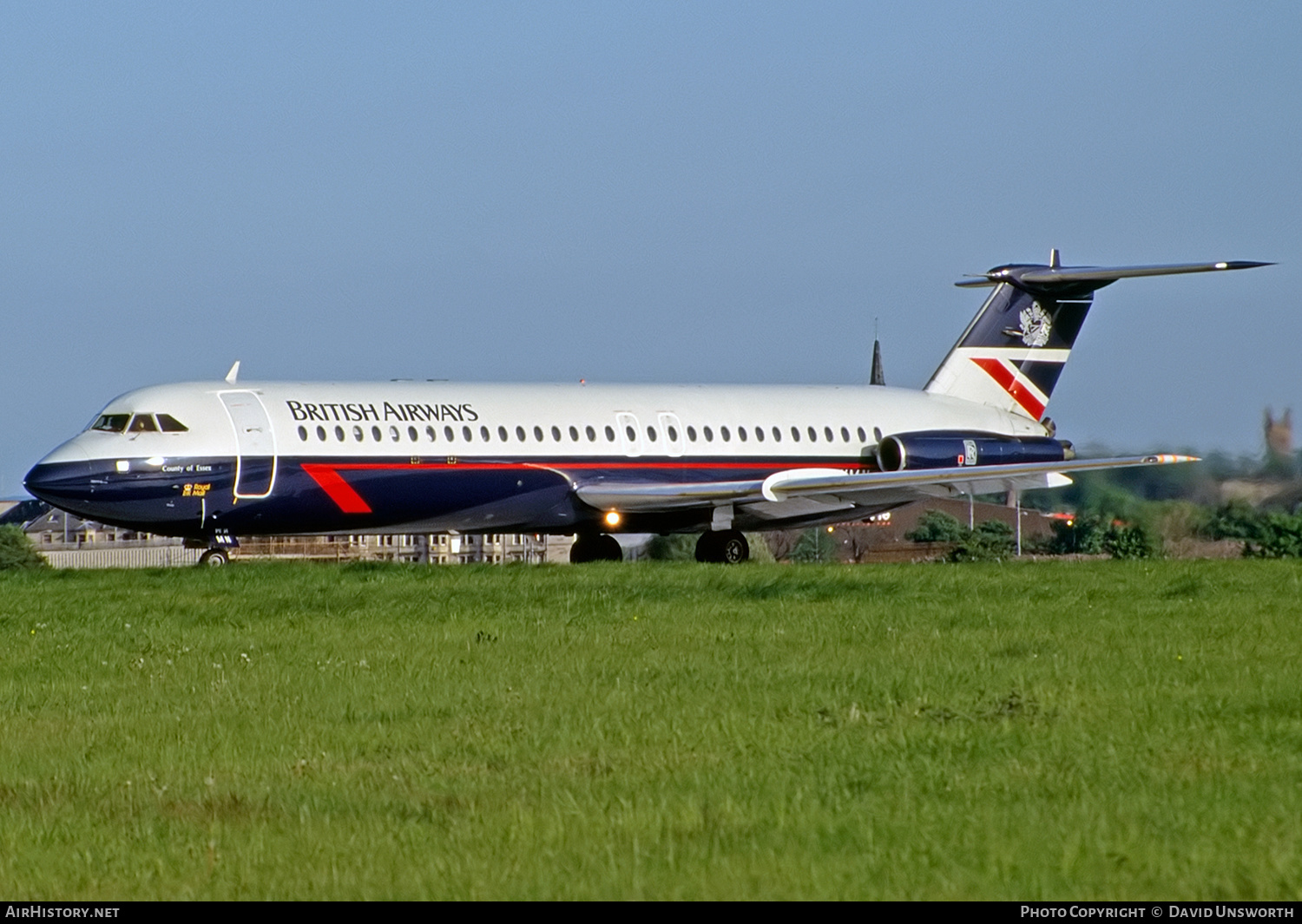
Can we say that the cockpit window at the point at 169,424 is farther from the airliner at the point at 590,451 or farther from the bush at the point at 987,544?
the bush at the point at 987,544

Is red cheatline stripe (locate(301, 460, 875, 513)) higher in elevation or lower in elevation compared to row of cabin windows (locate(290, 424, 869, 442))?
lower

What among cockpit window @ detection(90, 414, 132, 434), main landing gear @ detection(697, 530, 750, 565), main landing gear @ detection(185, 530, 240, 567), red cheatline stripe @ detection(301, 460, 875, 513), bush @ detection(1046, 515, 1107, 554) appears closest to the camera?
cockpit window @ detection(90, 414, 132, 434)

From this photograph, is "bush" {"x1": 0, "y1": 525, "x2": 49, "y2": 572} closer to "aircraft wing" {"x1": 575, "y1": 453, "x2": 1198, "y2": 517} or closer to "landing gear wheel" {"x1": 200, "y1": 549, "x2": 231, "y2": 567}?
"landing gear wheel" {"x1": 200, "y1": 549, "x2": 231, "y2": 567}

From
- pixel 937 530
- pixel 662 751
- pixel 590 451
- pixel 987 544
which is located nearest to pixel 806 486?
pixel 590 451

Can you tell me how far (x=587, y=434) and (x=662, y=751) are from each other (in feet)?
70.8

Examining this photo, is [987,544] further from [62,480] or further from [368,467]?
[62,480]

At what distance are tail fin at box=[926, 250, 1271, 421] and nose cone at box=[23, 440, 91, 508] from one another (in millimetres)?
16548

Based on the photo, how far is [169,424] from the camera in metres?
28.8

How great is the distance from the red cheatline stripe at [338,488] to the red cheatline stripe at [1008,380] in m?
13.5

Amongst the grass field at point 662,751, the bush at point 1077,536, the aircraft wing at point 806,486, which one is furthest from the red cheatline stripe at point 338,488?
the bush at point 1077,536

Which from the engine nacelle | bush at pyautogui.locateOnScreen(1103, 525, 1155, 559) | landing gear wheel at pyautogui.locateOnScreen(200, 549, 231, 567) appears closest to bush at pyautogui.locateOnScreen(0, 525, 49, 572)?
landing gear wheel at pyautogui.locateOnScreen(200, 549, 231, 567)

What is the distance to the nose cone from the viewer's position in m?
28.0

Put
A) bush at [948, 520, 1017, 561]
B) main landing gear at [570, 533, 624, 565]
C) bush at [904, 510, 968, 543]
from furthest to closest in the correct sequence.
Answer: bush at [904, 510, 968, 543], bush at [948, 520, 1017, 561], main landing gear at [570, 533, 624, 565]
